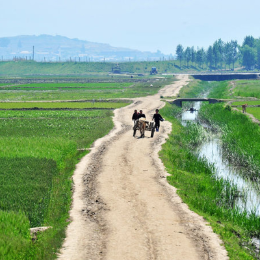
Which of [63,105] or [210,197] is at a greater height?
[63,105]

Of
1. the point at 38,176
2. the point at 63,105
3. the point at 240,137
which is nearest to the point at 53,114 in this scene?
the point at 63,105

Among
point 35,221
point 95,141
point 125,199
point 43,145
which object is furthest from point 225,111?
point 35,221

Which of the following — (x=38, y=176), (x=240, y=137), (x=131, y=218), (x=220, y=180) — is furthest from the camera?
(x=240, y=137)

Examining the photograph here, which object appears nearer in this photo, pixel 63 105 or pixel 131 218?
pixel 131 218

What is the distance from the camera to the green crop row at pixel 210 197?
19734mm

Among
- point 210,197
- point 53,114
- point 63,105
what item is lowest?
point 210,197

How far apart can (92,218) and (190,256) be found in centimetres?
558

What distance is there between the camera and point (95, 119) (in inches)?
2376

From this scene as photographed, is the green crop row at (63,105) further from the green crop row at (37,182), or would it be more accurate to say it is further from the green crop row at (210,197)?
the green crop row at (210,197)

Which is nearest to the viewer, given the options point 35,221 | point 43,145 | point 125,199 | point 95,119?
point 35,221

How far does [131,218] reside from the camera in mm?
21031

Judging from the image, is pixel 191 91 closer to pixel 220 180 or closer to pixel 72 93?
pixel 72 93

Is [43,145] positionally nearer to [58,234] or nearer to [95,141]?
[95,141]

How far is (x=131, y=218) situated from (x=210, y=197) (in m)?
6.79
